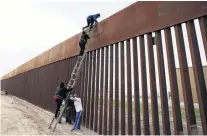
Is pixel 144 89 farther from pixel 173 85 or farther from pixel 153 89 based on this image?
pixel 173 85

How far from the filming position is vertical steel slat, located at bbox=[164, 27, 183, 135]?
3.50 m

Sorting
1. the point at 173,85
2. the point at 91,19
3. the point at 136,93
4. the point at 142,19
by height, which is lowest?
the point at 136,93

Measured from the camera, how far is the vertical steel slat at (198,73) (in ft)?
10.3

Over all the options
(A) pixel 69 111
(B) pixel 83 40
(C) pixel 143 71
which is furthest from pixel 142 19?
(A) pixel 69 111

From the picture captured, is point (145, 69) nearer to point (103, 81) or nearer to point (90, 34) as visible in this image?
point (103, 81)

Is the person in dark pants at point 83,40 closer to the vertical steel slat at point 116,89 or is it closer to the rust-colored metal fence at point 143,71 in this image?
the rust-colored metal fence at point 143,71

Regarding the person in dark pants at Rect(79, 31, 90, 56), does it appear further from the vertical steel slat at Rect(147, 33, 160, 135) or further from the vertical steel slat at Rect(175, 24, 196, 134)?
the vertical steel slat at Rect(175, 24, 196, 134)

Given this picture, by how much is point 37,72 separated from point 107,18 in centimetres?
888

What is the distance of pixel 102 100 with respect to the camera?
18.4ft

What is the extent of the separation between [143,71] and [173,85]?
90 cm

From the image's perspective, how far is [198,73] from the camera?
3277 mm

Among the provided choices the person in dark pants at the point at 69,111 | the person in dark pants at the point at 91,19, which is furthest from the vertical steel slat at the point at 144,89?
the person in dark pants at the point at 69,111

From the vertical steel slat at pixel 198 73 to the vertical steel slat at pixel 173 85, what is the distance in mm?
445

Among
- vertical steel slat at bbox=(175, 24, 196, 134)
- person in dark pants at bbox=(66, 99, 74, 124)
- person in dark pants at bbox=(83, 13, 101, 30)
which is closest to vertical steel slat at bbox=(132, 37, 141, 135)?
vertical steel slat at bbox=(175, 24, 196, 134)
